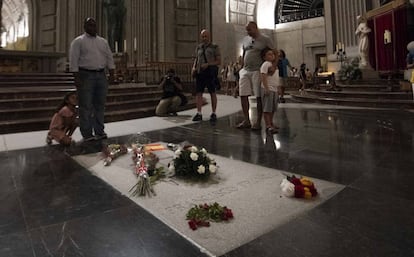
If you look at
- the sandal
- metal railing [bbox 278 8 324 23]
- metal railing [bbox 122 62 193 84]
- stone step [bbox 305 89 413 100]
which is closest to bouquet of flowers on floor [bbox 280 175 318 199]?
the sandal

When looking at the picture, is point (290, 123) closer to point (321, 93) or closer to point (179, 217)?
point (179, 217)

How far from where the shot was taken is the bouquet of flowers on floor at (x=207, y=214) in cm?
154

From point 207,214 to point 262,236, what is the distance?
1.09 feet

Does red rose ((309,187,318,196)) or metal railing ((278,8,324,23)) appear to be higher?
metal railing ((278,8,324,23))

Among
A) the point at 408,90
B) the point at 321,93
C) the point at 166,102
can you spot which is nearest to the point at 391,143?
the point at 166,102

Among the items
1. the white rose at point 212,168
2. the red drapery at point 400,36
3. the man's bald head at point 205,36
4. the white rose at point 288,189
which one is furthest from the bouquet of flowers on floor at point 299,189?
the red drapery at point 400,36

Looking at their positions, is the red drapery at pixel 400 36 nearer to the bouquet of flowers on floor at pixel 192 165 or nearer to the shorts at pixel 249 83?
the shorts at pixel 249 83

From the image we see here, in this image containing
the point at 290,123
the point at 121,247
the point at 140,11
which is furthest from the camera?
the point at 140,11

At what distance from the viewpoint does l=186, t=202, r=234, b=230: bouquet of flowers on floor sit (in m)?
1.54

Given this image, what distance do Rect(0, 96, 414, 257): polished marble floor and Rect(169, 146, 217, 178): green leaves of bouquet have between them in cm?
53

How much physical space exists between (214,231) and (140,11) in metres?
15.1

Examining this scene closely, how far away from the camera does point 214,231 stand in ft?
4.82

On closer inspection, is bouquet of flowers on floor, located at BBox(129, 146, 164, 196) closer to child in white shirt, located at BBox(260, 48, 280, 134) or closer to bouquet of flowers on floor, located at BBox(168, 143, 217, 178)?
bouquet of flowers on floor, located at BBox(168, 143, 217, 178)

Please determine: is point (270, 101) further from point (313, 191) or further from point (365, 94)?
point (365, 94)
